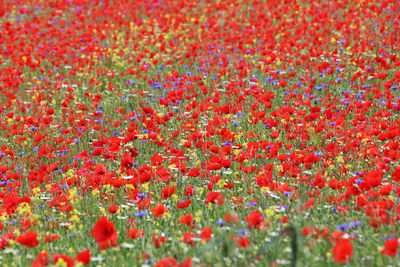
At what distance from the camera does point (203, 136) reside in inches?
244

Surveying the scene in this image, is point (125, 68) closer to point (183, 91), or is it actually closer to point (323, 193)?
point (183, 91)

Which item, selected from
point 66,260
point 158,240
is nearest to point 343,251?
point 158,240

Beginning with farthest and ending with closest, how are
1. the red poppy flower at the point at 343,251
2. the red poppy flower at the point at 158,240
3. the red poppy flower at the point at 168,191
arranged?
the red poppy flower at the point at 168,191 → the red poppy flower at the point at 158,240 → the red poppy flower at the point at 343,251

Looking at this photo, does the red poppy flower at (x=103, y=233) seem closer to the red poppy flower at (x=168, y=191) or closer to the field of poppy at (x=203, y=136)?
the field of poppy at (x=203, y=136)

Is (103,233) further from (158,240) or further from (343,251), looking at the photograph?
(343,251)

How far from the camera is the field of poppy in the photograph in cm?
351

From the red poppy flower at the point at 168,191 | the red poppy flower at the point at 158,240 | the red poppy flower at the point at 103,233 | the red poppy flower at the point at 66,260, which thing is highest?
the red poppy flower at the point at 103,233

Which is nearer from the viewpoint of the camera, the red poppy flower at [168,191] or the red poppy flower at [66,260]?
the red poppy flower at [66,260]

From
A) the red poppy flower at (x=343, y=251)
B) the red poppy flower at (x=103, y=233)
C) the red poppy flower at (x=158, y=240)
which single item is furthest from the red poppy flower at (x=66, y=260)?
the red poppy flower at (x=343, y=251)

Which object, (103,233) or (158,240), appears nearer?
(103,233)

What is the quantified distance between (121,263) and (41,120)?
4.48m

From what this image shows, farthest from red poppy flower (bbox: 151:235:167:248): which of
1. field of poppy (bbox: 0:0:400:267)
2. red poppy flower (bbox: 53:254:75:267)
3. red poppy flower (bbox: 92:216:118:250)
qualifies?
red poppy flower (bbox: 53:254:75:267)

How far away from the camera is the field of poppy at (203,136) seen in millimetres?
3506

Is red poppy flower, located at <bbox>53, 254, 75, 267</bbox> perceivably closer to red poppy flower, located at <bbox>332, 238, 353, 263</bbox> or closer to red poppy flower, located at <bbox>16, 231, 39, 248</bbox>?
red poppy flower, located at <bbox>16, 231, 39, 248</bbox>
